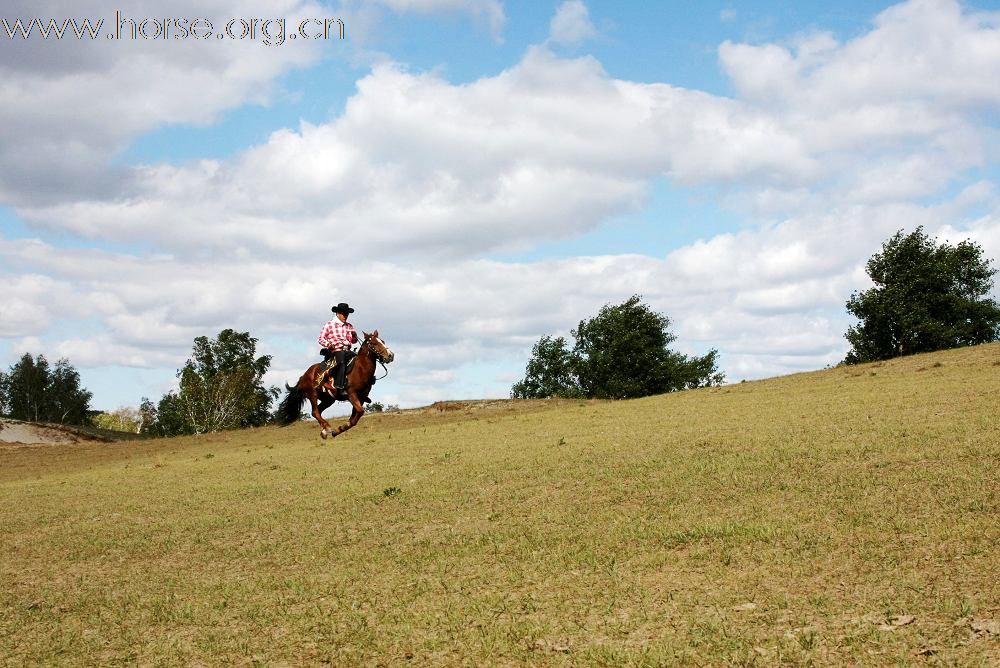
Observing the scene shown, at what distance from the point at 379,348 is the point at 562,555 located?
12664 mm

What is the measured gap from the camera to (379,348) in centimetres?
2405

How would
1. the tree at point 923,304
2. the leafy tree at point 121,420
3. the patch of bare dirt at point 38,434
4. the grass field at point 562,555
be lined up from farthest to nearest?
1. the leafy tree at point 121,420
2. the tree at point 923,304
3. the patch of bare dirt at point 38,434
4. the grass field at point 562,555

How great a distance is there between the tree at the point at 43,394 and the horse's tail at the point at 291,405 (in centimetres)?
9792

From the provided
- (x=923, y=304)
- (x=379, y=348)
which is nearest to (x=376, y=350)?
(x=379, y=348)

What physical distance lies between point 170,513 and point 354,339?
765 cm

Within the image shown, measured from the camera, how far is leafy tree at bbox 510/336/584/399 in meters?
106

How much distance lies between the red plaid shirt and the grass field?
146 inches

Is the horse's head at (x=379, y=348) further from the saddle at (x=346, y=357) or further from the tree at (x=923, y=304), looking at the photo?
the tree at (x=923, y=304)

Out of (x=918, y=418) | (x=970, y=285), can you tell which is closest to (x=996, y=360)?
(x=918, y=418)

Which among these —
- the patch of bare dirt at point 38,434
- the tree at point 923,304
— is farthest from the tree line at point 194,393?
the tree at point 923,304

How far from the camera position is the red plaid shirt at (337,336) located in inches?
992

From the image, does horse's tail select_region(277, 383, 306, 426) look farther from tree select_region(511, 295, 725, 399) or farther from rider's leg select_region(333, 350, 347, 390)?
tree select_region(511, 295, 725, 399)

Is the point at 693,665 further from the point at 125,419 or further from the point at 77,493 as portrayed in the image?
the point at 125,419

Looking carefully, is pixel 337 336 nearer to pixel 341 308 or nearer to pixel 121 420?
pixel 341 308
